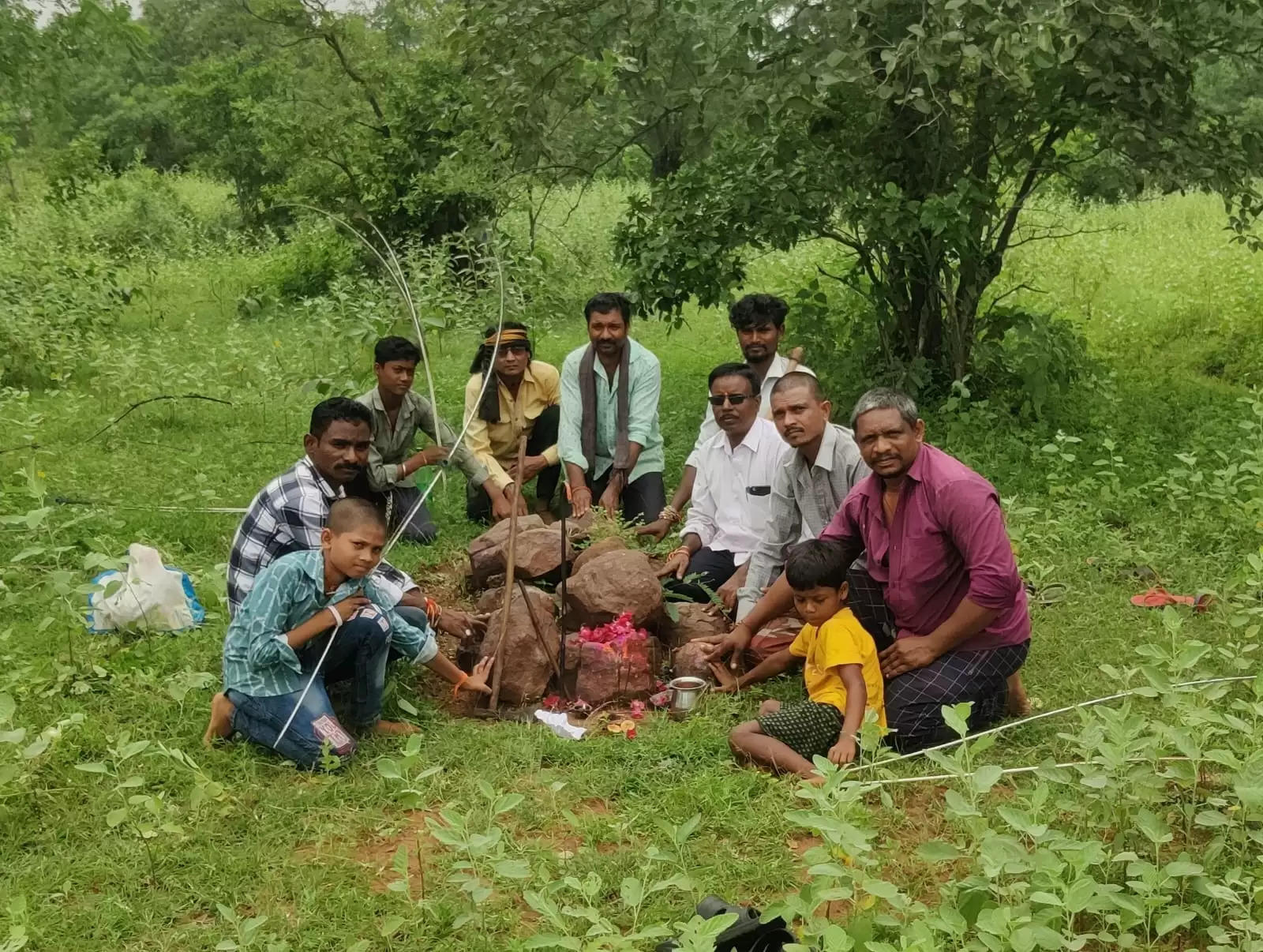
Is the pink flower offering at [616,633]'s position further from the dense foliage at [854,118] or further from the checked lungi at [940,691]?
the dense foliage at [854,118]

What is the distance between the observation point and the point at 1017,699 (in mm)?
4094

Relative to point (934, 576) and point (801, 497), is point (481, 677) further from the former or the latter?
point (934, 576)

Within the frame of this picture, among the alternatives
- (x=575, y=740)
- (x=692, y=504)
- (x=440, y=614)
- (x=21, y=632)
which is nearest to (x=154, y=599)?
(x=21, y=632)

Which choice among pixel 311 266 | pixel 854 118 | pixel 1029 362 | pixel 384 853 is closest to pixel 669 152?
pixel 311 266

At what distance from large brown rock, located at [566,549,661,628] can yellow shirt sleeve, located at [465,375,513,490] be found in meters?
1.69

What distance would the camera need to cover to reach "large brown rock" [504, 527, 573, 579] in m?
5.02

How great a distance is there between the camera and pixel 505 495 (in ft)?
20.0

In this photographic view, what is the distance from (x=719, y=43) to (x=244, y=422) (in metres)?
4.15

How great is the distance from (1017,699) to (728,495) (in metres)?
1.62

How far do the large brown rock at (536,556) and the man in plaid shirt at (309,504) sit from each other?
77 centimetres

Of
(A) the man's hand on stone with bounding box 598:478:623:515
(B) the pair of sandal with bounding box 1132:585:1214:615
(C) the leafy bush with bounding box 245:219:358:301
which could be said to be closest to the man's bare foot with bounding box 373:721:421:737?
(A) the man's hand on stone with bounding box 598:478:623:515

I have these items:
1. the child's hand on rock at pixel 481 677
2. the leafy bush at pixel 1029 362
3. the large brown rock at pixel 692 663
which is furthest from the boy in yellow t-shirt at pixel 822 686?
the leafy bush at pixel 1029 362

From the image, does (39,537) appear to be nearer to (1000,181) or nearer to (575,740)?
(575,740)

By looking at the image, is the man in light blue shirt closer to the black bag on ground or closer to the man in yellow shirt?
the man in yellow shirt
